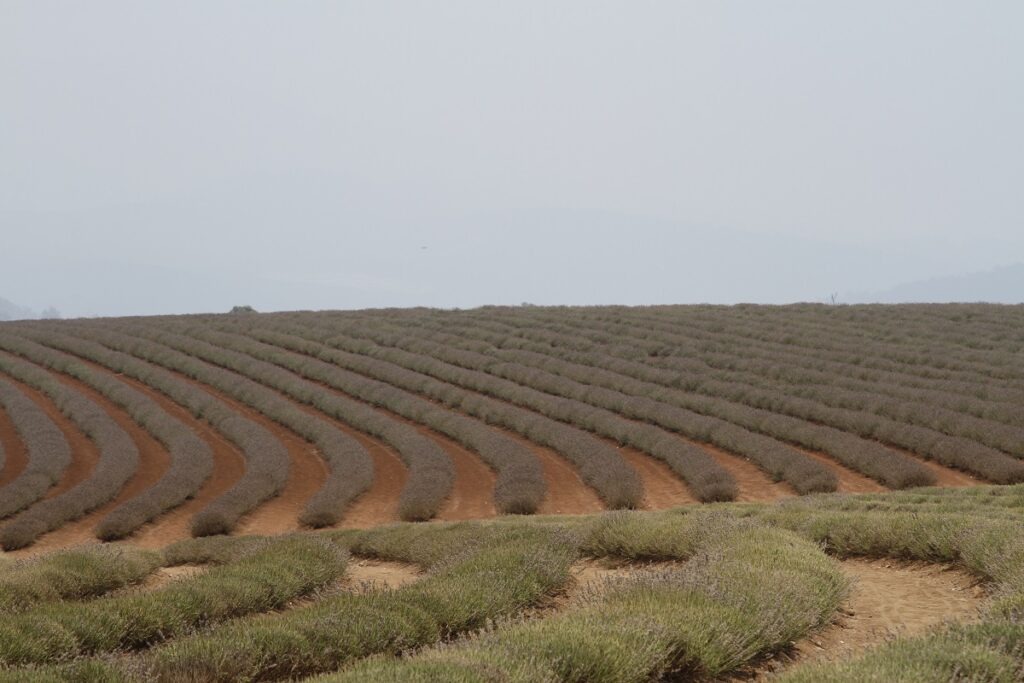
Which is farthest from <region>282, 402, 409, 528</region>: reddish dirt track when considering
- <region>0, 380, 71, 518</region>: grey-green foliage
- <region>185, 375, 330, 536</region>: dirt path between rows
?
<region>0, 380, 71, 518</region>: grey-green foliage

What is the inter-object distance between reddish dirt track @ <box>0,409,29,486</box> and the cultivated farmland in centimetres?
13

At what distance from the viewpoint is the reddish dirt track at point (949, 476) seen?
57.0 ft

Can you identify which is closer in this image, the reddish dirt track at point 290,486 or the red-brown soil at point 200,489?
the red-brown soil at point 200,489

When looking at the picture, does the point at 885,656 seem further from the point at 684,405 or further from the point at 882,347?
the point at 882,347

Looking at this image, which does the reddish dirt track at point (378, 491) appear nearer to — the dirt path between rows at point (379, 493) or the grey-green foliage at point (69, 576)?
the dirt path between rows at point (379, 493)

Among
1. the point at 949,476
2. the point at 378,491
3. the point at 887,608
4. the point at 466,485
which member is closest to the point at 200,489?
the point at 378,491

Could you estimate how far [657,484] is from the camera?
Answer: 1869 centimetres

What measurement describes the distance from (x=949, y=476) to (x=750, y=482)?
3607mm

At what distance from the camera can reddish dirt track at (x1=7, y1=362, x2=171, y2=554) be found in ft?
53.3

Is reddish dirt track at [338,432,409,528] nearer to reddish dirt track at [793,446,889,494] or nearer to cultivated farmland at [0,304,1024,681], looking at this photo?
Answer: cultivated farmland at [0,304,1024,681]

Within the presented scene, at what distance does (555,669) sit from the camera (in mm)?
4902

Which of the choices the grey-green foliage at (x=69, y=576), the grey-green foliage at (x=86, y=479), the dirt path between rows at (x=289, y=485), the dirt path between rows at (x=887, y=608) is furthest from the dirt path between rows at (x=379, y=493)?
the dirt path between rows at (x=887, y=608)

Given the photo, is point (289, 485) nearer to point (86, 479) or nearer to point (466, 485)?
point (466, 485)

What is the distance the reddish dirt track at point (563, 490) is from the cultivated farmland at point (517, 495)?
0.42 feet
